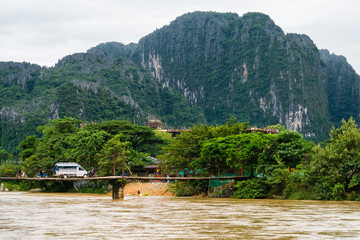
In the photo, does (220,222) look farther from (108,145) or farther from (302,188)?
(108,145)

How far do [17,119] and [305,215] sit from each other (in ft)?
398

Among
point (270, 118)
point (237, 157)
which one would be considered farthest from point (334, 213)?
point (270, 118)

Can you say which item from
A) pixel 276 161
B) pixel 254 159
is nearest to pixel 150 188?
pixel 254 159

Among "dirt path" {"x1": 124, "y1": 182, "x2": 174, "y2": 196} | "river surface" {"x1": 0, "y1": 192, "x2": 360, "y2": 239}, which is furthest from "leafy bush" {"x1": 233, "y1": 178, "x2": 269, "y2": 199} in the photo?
"river surface" {"x1": 0, "y1": 192, "x2": 360, "y2": 239}

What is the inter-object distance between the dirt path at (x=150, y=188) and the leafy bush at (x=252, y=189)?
8784mm

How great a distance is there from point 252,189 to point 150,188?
1431cm

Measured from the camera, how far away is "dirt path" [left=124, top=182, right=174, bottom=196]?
44.9m

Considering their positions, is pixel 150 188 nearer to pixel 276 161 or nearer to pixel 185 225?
pixel 276 161

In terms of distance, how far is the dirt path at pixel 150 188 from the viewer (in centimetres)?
4488

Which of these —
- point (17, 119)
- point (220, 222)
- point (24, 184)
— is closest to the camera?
point (220, 222)

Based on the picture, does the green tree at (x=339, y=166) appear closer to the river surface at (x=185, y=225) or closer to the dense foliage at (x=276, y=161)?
the dense foliage at (x=276, y=161)

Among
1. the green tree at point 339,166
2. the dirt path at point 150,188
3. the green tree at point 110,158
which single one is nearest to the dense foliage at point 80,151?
the green tree at point 110,158

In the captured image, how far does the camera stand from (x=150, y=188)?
47.1m

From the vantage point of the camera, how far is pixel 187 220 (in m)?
19.7
